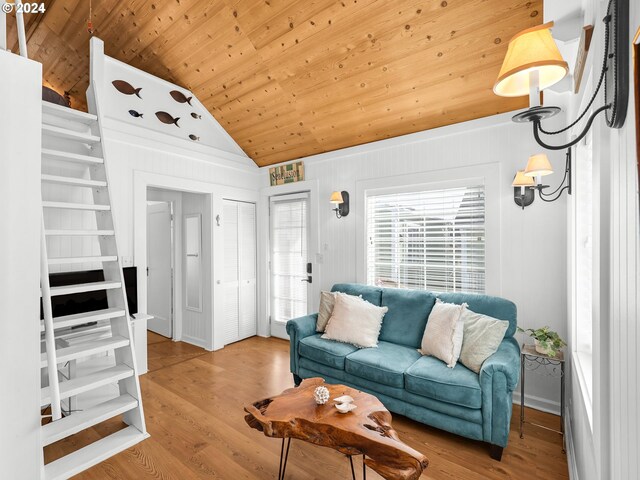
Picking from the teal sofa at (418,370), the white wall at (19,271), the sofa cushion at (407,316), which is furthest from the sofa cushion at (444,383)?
the white wall at (19,271)

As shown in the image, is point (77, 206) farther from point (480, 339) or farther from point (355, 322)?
point (480, 339)

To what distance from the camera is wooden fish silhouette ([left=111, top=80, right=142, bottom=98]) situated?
11.4ft

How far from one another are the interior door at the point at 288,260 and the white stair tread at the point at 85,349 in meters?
2.40

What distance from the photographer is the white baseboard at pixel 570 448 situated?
1.89 metres

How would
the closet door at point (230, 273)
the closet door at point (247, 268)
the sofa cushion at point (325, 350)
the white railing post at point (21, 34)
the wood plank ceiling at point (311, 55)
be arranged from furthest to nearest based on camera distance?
the closet door at point (247, 268) < the closet door at point (230, 273) < the sofa cushion at point (325, 350) < the wood plank ceiling at point (311, 55) < the white railing post at point (21, 34)

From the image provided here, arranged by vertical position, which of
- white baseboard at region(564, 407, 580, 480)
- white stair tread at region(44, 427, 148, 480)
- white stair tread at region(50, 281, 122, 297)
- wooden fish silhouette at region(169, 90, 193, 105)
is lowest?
white stair tread at region(44, 427, 148, 480)

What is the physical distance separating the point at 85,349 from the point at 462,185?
3.46m

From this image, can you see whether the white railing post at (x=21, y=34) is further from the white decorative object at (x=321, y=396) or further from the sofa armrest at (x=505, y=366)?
the sofa armrest at (x=505, y=366)

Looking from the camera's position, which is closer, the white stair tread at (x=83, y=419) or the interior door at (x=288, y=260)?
the white stair tread at (x=83, y=419)

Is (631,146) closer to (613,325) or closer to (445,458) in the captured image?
(613,325)

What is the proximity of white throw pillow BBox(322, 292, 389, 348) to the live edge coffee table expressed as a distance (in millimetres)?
961

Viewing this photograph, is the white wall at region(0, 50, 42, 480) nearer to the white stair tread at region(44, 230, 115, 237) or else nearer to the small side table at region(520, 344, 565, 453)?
the white stair tread at region(44, 230, 115, 237)

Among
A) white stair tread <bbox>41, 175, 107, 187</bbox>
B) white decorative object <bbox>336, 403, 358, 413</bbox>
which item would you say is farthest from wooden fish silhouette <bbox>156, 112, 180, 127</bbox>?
white decorative object <bbox>336, 403, 358, 413</bbox>

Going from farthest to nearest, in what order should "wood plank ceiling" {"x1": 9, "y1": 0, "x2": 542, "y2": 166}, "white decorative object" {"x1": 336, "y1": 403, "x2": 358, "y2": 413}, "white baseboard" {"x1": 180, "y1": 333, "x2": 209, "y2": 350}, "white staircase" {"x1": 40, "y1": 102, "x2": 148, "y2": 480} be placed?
"white baseboard" {"x1": 180, "y1": 333, "x2": 209, "y2": 350} < "wood plank ceiling" {"x1": 9, "y1": 0, "x2": 542, "y2": 166} < "white staircase" {"x1": 40, "y1": 102, "x2": 148, "y2": 480} < "white decorative object" {"x1": 336, "y1": 403, "x2": 358, "y2": 413}
